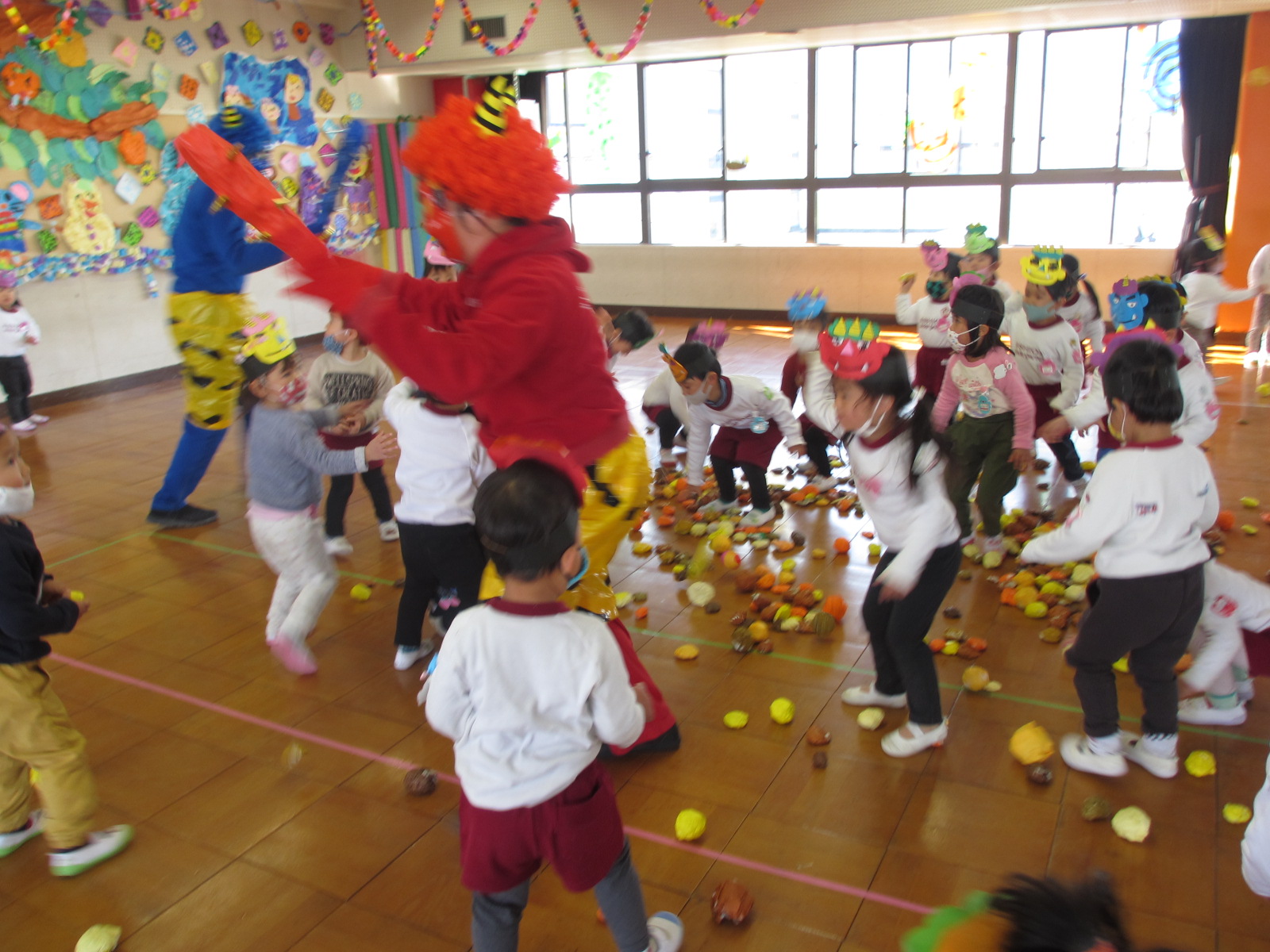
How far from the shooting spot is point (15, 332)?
7.02 metres

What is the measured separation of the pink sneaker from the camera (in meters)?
3.35

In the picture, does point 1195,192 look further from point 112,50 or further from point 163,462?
point 112,50

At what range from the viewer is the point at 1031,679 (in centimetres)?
319

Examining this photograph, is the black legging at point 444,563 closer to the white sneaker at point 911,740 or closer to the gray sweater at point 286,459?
the gray sweater at point 286,459

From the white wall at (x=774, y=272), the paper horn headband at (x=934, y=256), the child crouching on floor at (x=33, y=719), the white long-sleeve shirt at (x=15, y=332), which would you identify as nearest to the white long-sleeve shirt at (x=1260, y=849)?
the child crouching on floor at (x=33, y=719)

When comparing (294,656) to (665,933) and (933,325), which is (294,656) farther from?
(933,325)

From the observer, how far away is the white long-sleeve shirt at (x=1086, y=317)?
541 centimetres

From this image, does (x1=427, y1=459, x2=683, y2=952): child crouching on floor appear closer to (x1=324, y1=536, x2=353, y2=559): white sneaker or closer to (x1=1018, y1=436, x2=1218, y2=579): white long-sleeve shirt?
(x1=1018, y1=436, x2=1218, y2=579): white long-sleeve shirt

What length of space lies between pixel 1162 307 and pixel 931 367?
2.16 metres

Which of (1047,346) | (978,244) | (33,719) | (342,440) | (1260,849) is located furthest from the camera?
(978,244)

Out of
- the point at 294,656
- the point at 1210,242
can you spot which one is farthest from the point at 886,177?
the point at 294,656

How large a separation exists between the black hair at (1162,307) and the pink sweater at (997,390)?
59 centimetres

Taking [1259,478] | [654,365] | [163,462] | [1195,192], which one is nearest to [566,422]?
[1259,478]

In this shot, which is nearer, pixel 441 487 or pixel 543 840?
pixel 543 840
